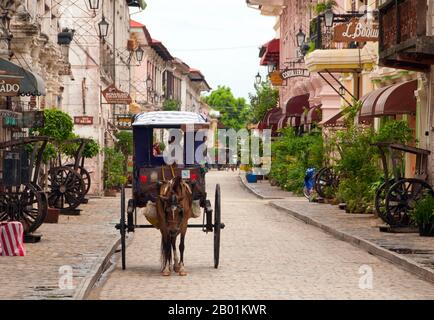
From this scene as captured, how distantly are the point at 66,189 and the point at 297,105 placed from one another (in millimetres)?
24557

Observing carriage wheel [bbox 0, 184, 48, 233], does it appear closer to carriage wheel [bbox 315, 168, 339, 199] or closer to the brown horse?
the brown horse

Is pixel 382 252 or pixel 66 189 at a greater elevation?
pixel 66 189

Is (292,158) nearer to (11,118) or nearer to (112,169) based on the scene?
(112,169)

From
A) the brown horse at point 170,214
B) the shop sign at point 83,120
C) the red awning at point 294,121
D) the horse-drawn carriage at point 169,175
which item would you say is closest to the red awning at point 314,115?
the red awning at point 294,121

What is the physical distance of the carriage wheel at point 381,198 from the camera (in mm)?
25130

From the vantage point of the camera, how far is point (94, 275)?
53.3 feet

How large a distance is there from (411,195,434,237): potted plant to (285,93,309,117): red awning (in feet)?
101

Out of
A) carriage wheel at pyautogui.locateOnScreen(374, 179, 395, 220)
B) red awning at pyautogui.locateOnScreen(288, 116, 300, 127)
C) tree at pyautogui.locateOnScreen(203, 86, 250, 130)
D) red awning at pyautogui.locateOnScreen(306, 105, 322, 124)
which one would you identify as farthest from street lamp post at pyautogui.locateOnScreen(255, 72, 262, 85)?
tree at pyautogui.locateOnScreen(203, 86, 250, 130)

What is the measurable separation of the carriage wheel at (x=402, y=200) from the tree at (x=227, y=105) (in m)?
156

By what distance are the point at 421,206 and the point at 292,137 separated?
2641cm

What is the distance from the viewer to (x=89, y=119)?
45.3 m

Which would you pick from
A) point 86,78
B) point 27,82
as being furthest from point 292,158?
point 27,82
